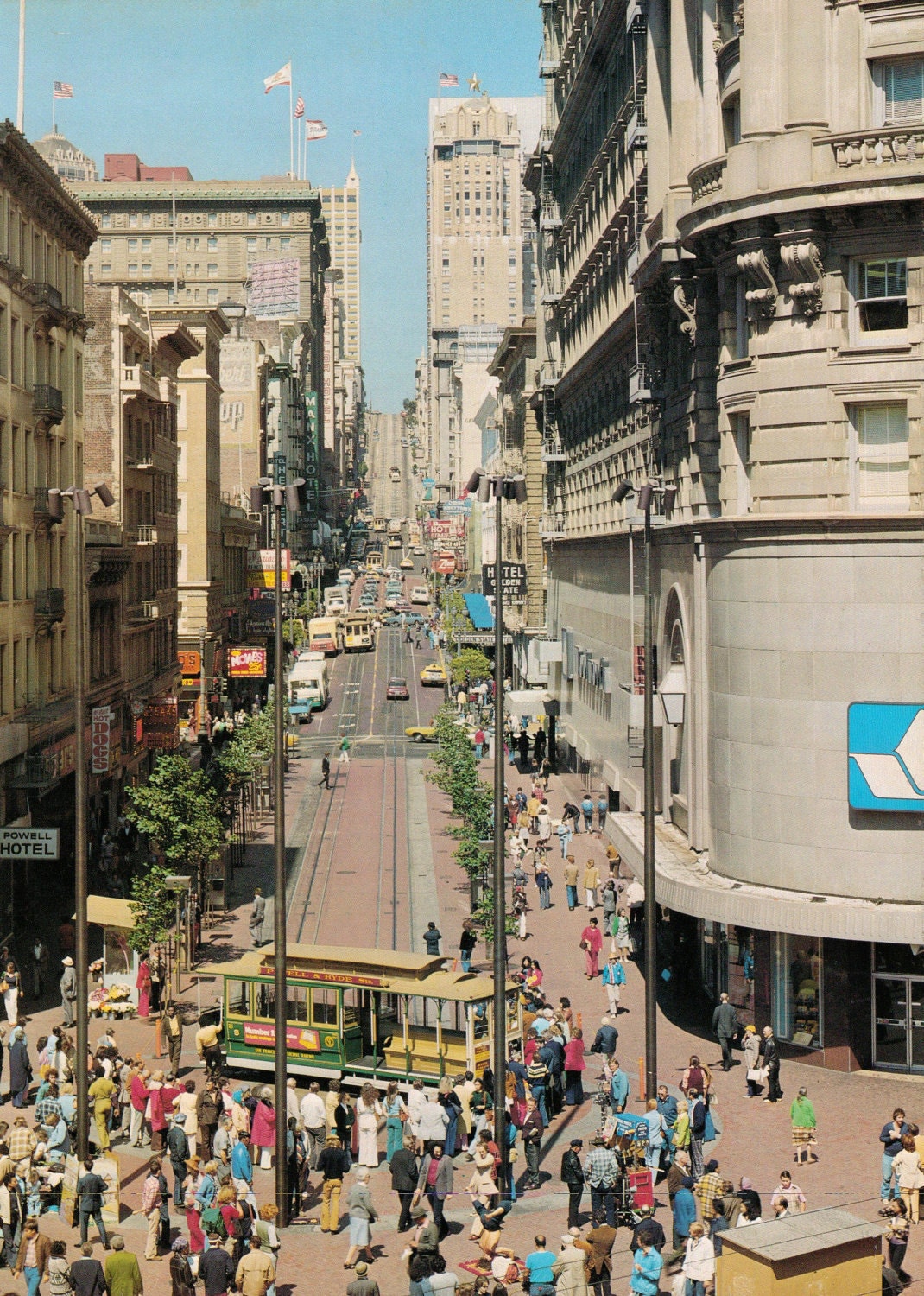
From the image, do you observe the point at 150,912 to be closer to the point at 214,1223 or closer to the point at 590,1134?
the point at 590,1134

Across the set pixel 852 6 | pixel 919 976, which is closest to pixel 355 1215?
pixel 919 976

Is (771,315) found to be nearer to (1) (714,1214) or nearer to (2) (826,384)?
(2) (826,384)

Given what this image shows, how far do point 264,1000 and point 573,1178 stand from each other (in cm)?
939

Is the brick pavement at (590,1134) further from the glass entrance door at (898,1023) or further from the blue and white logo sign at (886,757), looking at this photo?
the blue and white logo sign at (886,757)

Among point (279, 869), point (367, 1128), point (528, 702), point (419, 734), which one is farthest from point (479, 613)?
point (279, 869)

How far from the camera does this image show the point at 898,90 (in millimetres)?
33219

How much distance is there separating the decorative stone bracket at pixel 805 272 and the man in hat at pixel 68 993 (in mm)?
19249

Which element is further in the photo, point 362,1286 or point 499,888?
point 499,888

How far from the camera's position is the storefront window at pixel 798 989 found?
108 ft

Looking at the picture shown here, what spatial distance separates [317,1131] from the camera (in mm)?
27203

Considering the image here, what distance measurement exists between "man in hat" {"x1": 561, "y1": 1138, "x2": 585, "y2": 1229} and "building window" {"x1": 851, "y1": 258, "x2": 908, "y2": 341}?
55.0 feet

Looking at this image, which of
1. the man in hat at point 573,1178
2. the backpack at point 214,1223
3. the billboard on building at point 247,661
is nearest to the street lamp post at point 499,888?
the man in hat at point 573,1178

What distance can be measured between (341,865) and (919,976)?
2702 cm

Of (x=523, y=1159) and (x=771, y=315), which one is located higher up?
(x=771, y=315)
